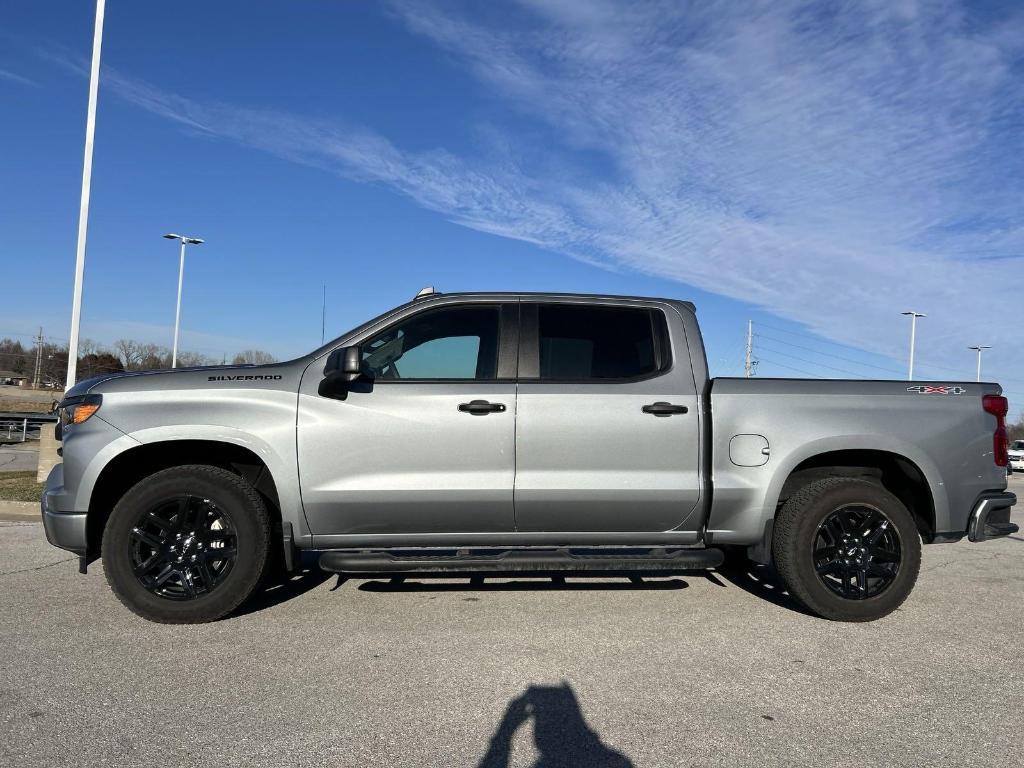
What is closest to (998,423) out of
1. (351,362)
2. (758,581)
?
(758,581)

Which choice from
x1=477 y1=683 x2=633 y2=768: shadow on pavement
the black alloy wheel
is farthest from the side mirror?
the black alloy wheel

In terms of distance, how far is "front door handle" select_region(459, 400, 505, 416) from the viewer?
4.30 m

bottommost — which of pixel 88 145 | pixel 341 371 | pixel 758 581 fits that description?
pixel 758 581

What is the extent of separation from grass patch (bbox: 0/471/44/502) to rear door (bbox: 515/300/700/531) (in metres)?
5.91

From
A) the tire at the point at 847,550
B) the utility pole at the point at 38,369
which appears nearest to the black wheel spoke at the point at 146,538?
the tire at the point at 847,550

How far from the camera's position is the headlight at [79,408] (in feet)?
13.9

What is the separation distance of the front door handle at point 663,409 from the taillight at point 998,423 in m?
1.90

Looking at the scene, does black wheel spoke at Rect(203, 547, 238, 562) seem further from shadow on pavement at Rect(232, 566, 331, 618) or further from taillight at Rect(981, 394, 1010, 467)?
taillight at Rect(981, 394, 1010, 467)

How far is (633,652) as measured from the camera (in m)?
3.86

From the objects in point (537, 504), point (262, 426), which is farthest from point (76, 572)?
point (537, 504)

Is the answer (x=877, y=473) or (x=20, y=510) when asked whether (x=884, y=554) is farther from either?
(x=20, y=510)

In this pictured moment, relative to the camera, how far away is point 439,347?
4605mm

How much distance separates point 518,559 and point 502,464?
55cm

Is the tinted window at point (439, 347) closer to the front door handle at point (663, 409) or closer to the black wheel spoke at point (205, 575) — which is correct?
the front door handle at point (663, 409)
